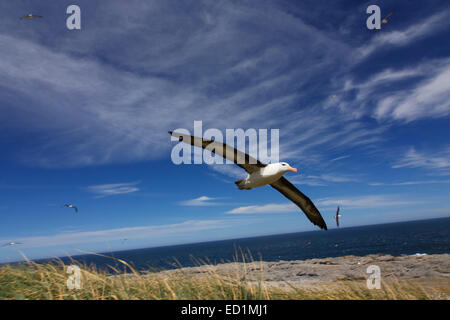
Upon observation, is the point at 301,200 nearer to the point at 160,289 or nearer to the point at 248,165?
the point at 248,165

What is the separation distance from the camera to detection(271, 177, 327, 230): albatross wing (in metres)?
9.00

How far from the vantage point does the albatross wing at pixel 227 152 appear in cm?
610

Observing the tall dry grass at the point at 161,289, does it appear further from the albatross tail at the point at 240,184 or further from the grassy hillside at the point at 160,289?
the albatross tail at the point at 240,184

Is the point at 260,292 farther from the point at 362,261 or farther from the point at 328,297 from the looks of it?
the point at 362,261

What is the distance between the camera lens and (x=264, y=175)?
282 inches

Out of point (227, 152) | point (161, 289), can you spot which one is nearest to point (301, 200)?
point (227, 152)

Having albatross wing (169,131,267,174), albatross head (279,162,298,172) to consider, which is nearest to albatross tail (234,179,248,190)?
albatross wing (169,131,267,174)

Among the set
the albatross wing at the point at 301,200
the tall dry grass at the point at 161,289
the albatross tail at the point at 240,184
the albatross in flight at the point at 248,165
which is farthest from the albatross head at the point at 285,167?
the tall dry grass at the point at 161,289

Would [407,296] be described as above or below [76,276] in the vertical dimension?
below

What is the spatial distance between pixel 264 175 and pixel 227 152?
1.23 metres
